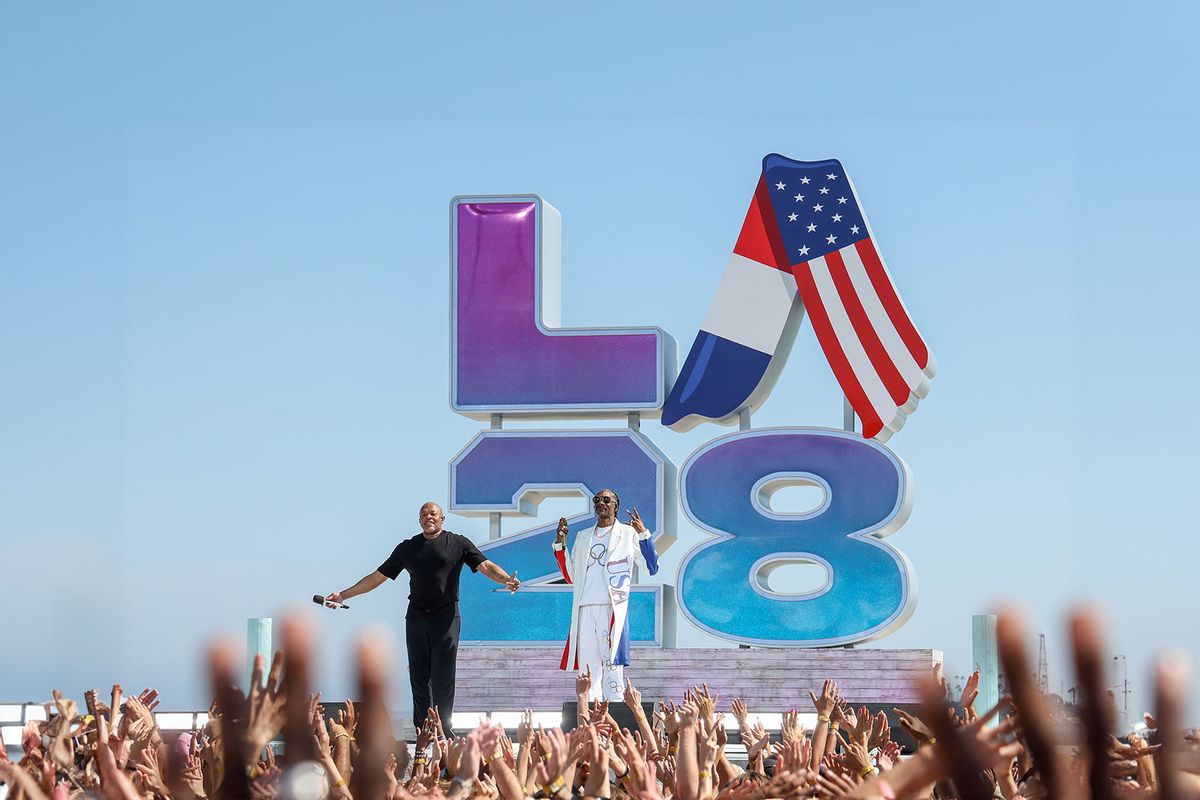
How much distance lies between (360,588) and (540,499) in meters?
6.73

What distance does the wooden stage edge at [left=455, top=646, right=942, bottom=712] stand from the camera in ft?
41.3

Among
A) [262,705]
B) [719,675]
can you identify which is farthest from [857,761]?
[719,675]

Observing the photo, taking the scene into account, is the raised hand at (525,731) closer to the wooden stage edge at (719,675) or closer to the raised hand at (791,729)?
the raised hand at (791,729)

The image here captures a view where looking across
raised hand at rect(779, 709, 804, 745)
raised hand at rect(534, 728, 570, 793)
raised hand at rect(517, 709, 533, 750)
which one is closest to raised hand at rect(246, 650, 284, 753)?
raised hand at rect(534, 728, 570, 793)

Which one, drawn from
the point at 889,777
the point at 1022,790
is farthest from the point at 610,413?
the point at 889,777

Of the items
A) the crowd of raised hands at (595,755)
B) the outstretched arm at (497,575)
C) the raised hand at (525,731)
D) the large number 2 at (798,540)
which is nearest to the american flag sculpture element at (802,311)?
the large number 2 at (798,540)

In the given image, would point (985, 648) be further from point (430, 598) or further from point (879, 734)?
point (879, 734)

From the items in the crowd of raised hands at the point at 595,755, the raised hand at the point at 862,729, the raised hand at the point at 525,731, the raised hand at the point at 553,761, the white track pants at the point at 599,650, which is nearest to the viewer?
the crowd of raised hands at the point at 595,755

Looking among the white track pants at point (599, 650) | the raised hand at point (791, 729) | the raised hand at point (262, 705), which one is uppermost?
the raised hand at point (262, 705)

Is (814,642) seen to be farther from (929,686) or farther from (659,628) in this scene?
(929,686)

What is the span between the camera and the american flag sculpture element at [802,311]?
44.9 feet

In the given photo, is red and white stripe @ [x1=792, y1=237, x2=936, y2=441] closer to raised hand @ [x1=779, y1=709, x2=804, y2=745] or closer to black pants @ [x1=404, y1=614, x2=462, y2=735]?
black pants @ [x1=404, y1=614, x2=462, y2=735]

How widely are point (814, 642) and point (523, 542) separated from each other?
9.40 feet

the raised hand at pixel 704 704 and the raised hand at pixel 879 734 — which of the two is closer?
the raised hand at pixel 704 704
